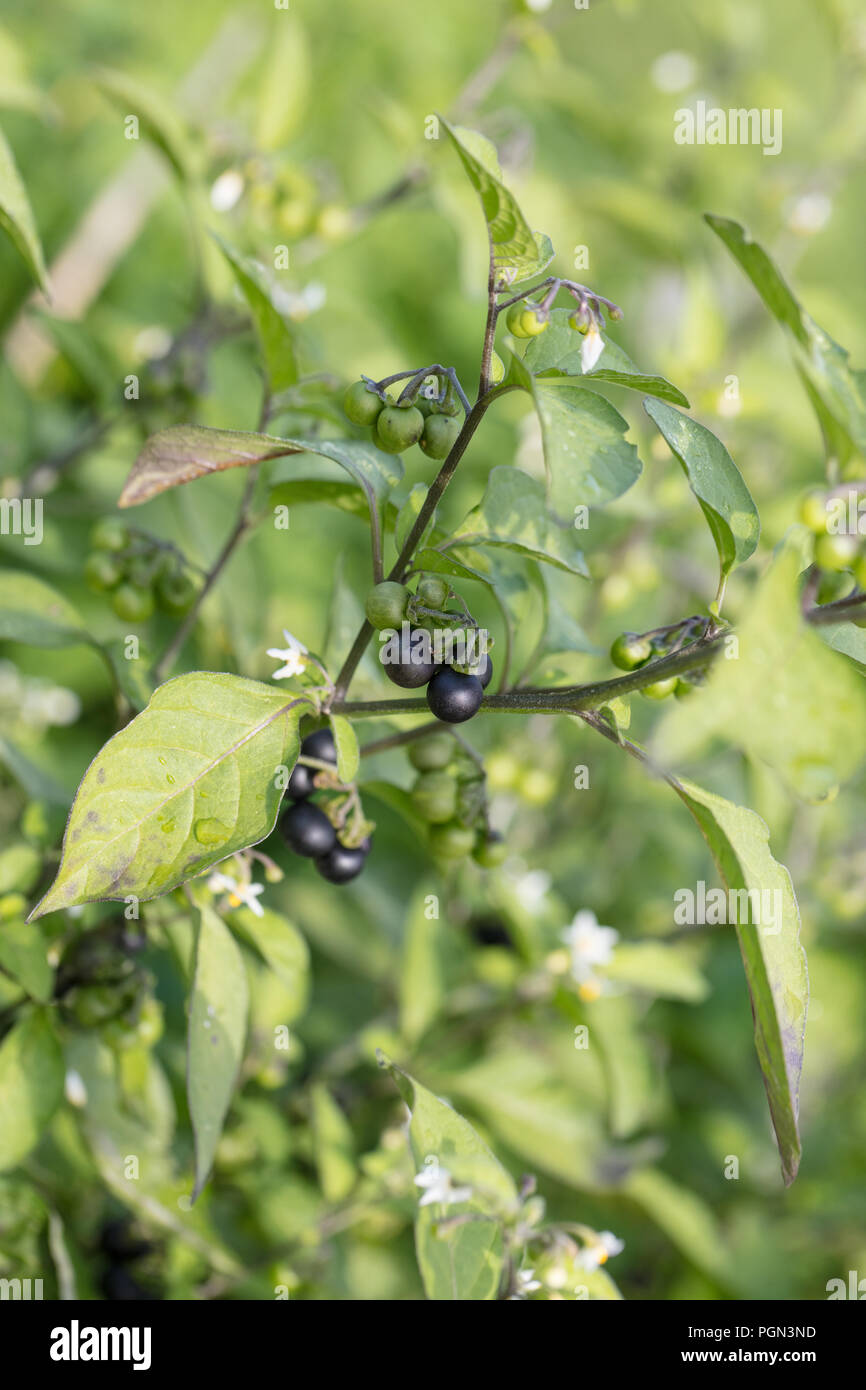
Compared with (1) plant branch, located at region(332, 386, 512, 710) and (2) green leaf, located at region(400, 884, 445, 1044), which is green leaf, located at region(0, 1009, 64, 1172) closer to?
(1) plant branch, located at region(332, 386, 512, 710)

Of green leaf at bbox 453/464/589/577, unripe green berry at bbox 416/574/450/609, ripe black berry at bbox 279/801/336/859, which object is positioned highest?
green leaf at bbox 453/464/589/577

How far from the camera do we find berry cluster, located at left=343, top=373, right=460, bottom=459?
1352 millimetres

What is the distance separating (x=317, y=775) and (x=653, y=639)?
1.58ft

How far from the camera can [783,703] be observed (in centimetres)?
110

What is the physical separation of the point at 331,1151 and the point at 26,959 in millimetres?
864

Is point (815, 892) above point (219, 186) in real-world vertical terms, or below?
below

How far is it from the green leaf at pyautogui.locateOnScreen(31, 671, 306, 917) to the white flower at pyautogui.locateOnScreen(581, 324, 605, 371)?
0.53 metres

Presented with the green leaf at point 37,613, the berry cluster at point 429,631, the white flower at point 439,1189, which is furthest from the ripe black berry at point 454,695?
the green leaf at point 37,613

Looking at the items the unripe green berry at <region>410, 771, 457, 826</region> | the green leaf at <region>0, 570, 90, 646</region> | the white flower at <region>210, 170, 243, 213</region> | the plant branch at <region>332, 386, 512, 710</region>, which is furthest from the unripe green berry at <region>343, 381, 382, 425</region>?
the white flower at <region>210, 170, 243, 213</region>

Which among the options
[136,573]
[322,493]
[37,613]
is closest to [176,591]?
[136,573]

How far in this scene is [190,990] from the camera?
1.48m

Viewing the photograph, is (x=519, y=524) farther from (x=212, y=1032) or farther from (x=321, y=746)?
(x=212, y=1032)

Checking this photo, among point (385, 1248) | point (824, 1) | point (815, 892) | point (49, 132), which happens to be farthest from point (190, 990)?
point (824, 1)
